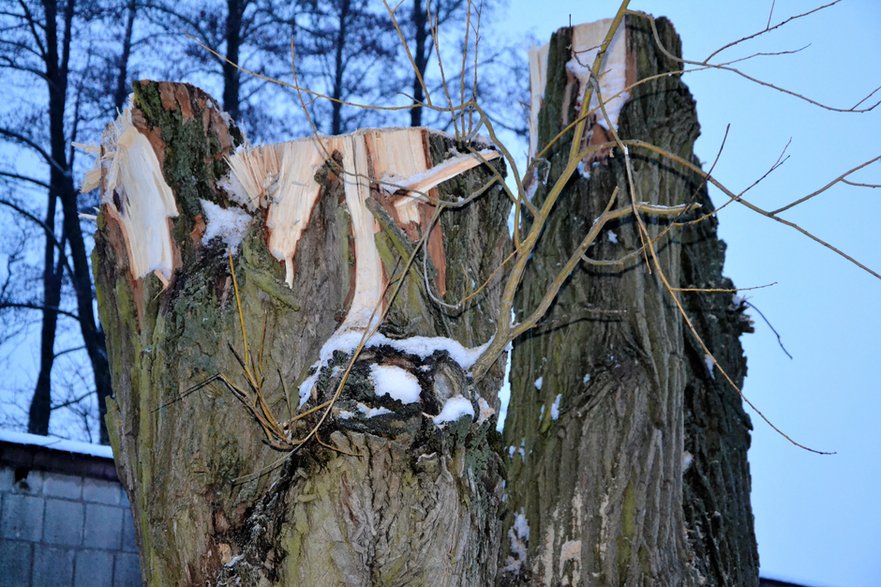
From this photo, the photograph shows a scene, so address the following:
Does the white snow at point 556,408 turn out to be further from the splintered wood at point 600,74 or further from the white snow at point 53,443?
the white snow at point 53,443

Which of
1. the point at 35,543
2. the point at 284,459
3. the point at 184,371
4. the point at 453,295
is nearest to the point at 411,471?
the point at 284,459

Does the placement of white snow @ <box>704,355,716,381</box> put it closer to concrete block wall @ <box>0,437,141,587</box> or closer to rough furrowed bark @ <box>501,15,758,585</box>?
rough furrowed bark @ <box>501,15,758,585</box>

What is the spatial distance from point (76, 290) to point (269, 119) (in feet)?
9.22

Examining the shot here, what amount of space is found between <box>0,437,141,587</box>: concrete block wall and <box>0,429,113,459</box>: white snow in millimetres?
33

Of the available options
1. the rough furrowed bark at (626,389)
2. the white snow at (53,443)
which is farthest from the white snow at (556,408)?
the white snow at (53,443)

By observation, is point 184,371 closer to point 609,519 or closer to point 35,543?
point 609,519

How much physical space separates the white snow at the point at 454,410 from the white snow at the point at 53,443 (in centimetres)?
324

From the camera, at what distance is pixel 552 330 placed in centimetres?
310

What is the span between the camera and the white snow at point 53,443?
15.0 ft

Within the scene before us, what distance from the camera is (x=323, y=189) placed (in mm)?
2021

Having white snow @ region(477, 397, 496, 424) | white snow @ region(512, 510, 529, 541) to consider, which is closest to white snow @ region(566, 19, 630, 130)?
white snow @ region(512, 510, 529, 541)

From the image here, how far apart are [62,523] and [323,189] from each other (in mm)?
3578

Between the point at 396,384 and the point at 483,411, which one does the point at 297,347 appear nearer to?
the point at 396,384

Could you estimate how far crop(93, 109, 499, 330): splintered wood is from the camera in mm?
2000
